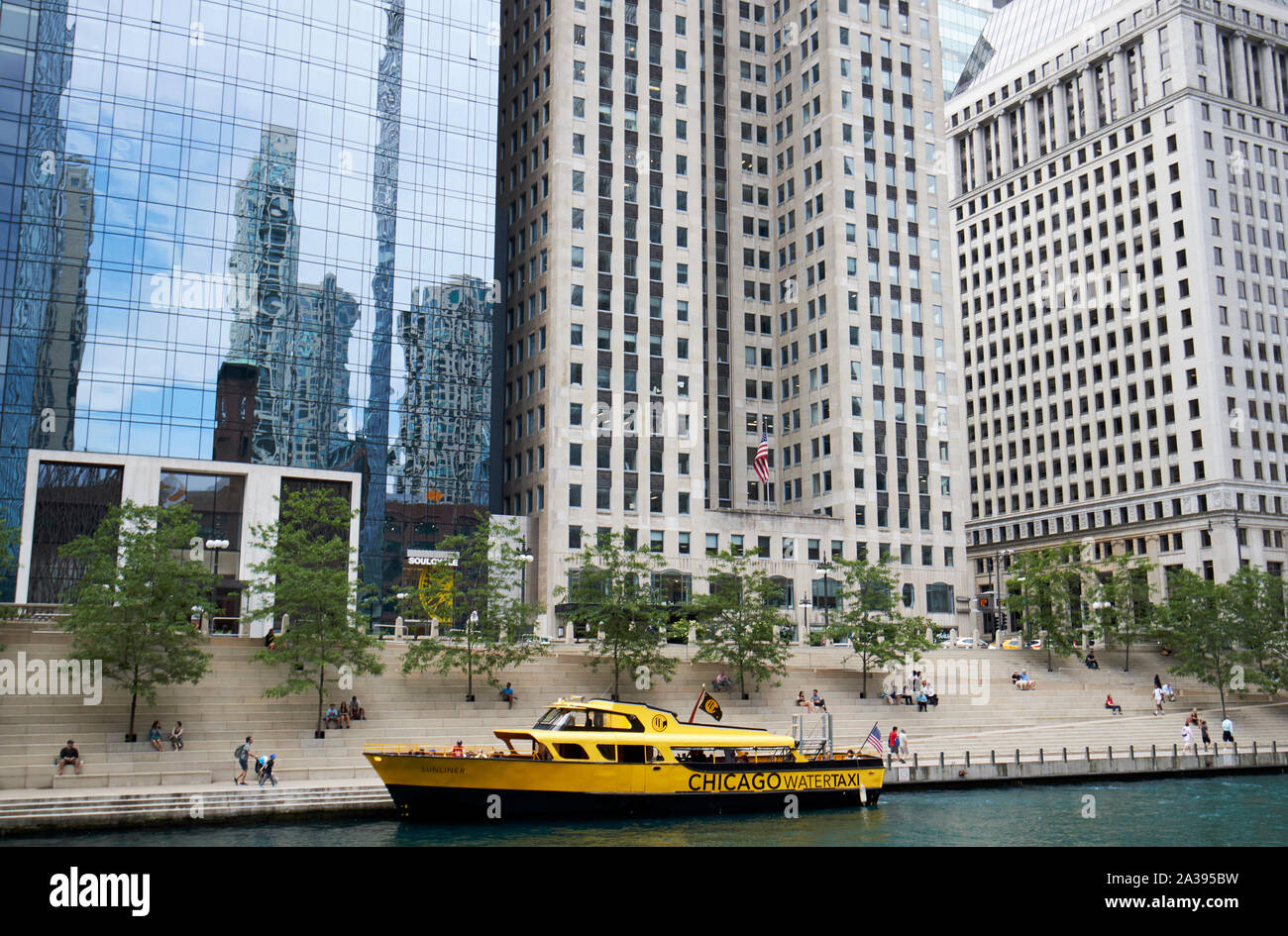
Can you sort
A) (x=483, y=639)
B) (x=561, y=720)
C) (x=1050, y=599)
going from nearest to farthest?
(x=561, y=720)
(x=483, y=639)
(x=1050, y=599)

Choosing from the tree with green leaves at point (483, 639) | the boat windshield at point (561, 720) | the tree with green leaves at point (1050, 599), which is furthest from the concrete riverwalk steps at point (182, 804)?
the tree with green leaves at point (1050, 599)

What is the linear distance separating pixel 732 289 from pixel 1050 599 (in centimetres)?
4403

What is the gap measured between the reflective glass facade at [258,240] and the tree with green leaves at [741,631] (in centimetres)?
2538

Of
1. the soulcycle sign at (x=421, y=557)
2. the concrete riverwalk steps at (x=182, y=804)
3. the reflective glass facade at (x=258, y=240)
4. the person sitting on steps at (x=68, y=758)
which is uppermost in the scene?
the reflective glass facade at (x=258, y=240)

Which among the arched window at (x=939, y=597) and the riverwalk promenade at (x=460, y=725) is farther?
the arched window at (x=939, y=597)

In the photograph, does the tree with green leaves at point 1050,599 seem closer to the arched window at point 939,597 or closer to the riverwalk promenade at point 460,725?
the riverwalk promenade at point 460,725

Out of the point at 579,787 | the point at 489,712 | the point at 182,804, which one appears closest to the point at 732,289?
the point at 489,712

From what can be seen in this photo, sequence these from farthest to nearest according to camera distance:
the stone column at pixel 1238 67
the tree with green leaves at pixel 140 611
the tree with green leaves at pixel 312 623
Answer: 1. the stone column at pixel 1238 67
2. the tree with green leaves at pixel 312 623
3. the tree with green leaves at pixel 140 611

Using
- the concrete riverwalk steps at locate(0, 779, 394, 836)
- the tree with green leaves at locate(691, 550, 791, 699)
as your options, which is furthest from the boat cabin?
the tree with green leaves at locate(691, 550, 791, 699)

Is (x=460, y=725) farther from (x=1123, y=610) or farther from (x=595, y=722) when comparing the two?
(x=1123, y=610)

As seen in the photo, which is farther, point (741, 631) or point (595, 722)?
point (741, 631)

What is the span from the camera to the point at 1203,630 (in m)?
74.5

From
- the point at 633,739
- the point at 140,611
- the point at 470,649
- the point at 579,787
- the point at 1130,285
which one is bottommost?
the point at 579,787

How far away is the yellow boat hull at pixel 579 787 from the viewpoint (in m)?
36.6
